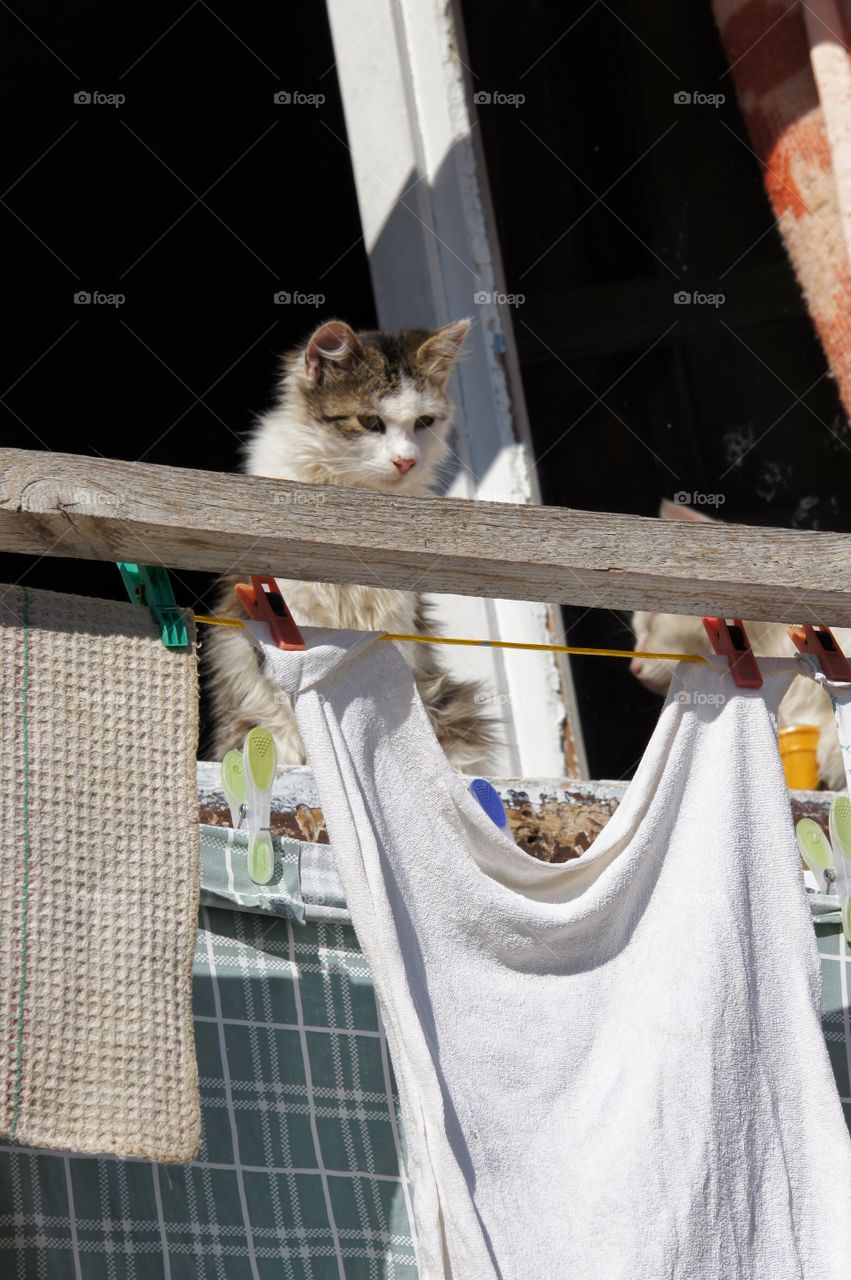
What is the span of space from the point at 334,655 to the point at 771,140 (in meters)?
2.20

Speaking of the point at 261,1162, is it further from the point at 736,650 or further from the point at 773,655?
the point at 773,655

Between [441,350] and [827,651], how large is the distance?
1.71 metres

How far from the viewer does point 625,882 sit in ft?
4.71

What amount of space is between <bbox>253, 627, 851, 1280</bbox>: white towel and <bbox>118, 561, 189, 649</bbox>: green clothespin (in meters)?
0.10

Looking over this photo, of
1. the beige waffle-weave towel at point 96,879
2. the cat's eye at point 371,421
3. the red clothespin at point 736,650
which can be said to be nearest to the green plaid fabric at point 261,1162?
the beige waffle-weave towel at point 96,879

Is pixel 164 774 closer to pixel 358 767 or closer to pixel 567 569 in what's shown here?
pixel 358 767

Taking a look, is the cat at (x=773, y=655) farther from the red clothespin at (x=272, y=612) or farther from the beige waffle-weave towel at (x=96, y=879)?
the beige waffle-weave towel at (x=96, y=879)

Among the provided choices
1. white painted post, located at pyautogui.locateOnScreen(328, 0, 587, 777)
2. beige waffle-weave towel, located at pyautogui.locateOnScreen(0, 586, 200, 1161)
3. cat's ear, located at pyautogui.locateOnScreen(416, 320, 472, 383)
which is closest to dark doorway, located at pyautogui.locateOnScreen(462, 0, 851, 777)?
white painted post, located at pyautogui.locateOnScreen(328, 0, 587, 777)

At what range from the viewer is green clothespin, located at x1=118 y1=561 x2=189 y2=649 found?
1.28 m

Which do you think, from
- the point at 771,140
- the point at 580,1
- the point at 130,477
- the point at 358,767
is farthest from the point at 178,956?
the point at 580,1

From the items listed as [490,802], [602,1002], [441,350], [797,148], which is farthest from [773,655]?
[602,1002]

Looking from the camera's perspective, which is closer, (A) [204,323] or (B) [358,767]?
(B) [358,767]

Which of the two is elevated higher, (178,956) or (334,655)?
(334,655)

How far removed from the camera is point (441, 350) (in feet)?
10.1
